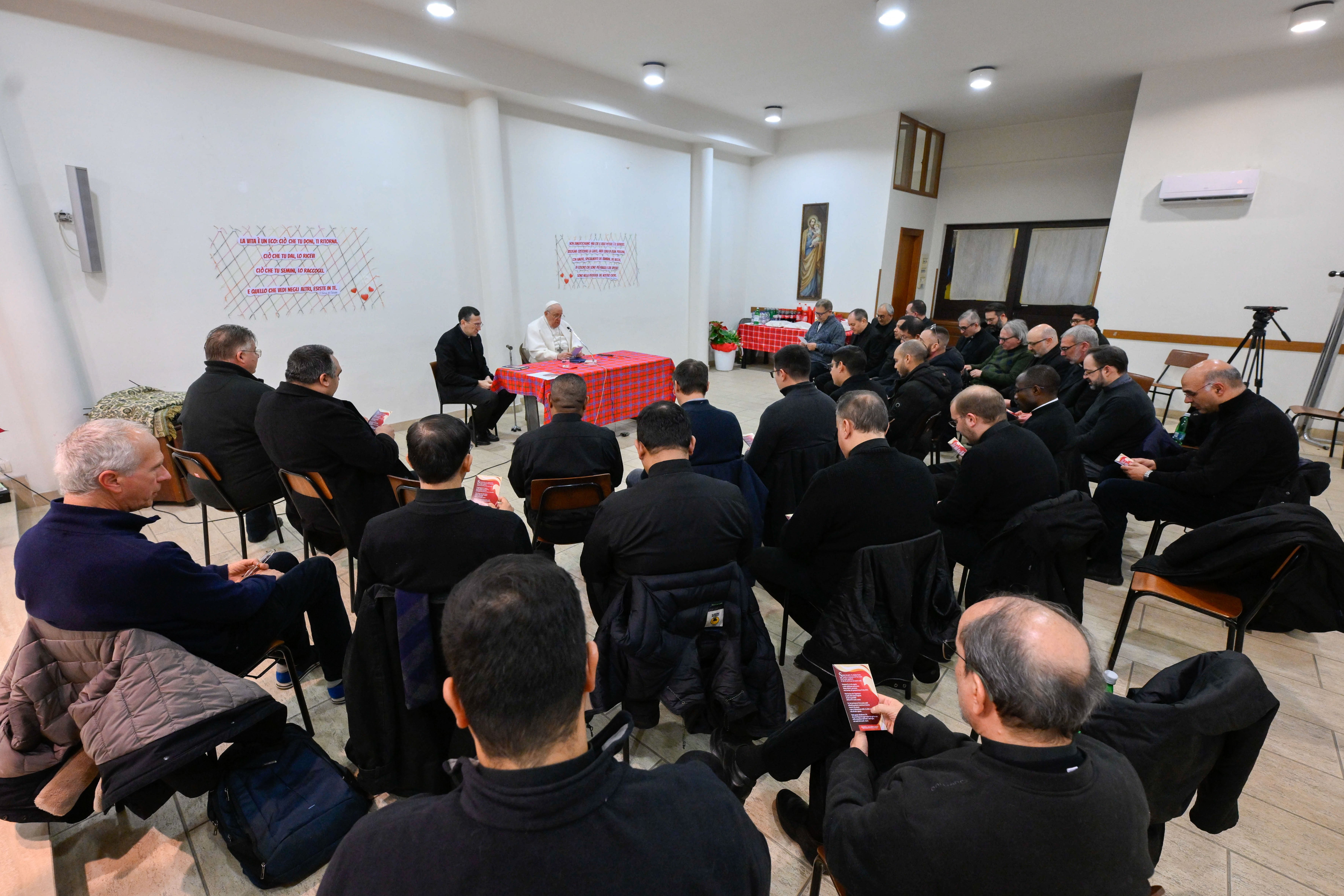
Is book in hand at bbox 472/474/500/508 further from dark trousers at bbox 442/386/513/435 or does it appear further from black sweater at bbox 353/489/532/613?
dark trousers at bbox 442/386/513/435

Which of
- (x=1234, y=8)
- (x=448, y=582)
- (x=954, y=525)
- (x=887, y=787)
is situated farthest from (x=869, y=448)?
(x=1234, y=8)

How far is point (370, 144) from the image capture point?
503cm

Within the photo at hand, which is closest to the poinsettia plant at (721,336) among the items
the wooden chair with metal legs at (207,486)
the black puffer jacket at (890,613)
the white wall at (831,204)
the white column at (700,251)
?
the white column at (700,251)

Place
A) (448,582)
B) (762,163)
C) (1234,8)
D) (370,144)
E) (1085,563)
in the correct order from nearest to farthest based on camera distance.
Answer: (448,582) < (1085,563) < (1234,8) < (370,144) < (762,163)

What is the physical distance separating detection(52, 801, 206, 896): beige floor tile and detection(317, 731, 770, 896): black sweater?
144cm

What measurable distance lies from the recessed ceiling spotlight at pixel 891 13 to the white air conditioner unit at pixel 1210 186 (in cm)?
353

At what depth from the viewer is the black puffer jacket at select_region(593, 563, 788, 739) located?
62.8 inches

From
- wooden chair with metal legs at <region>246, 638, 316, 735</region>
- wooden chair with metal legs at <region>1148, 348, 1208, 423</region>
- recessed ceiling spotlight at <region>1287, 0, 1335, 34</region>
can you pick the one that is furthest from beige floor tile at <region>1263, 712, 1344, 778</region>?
recessed ceiling spotlight at <region>1287, 0, 1335, 34</region>

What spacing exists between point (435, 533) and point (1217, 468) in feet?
10.7

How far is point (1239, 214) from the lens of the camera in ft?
18.5

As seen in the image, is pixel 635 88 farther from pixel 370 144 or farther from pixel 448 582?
pixel 448 582

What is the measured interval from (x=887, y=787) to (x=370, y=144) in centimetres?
601

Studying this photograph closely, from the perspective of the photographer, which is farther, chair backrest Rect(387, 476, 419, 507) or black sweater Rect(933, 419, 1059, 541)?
chair backrest Rect(387, 476, 419, 507)

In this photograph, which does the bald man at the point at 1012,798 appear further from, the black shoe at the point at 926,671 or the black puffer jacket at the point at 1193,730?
the black shoe at the point at 926,671
